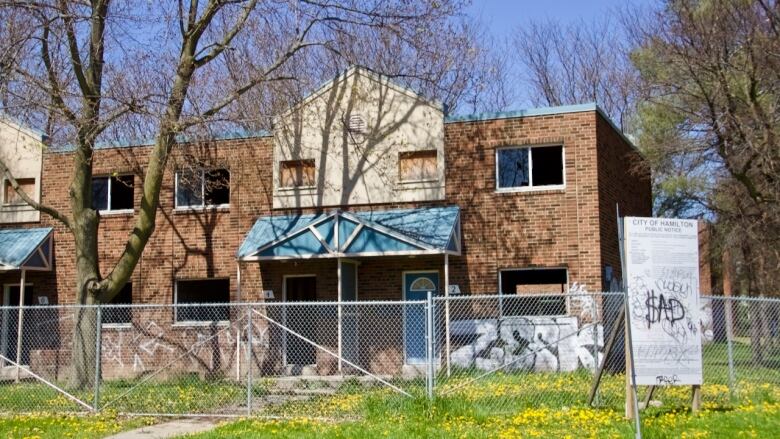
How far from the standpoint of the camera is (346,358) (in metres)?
17.6

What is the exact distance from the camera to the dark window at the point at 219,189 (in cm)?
2020

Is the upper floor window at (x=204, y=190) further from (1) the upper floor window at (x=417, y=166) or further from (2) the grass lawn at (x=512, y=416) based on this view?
(2) the grass lawn at (x=512, y=416)

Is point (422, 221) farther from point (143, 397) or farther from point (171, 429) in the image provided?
point (171, 429)

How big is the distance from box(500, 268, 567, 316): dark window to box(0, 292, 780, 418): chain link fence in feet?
0.15

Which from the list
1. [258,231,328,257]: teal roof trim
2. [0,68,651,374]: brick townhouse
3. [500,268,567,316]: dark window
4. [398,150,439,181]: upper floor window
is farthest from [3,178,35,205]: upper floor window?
[500,268,567,316]: dark window

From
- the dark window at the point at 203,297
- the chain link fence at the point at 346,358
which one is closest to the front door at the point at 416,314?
the chain link fence at the point at 346,358

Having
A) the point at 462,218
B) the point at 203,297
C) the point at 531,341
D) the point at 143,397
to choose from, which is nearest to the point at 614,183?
the point at 462,218

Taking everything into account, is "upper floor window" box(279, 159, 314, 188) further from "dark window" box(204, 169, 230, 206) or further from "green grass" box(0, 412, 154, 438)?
"green grass" box(0, 412, 154, 438)

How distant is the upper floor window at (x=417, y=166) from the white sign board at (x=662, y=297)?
858 centimetres

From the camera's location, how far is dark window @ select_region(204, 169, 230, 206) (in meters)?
20.2

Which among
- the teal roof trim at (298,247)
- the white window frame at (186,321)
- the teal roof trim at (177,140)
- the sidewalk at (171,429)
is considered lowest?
the sidewalk at (171,429)

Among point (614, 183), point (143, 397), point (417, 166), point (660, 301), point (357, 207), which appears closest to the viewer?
point (660, 301)

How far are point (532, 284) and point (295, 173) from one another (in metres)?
6.02

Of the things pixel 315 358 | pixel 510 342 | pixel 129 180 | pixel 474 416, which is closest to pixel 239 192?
pixel 129 180
